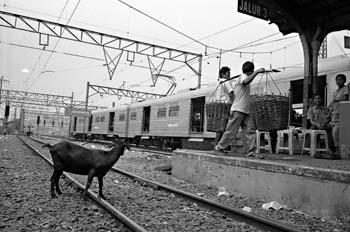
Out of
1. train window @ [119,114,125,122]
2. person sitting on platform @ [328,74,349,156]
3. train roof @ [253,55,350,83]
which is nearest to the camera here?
person sitting on platform @ [328,74,349,156]

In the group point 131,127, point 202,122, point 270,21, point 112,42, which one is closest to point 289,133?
point 270,21

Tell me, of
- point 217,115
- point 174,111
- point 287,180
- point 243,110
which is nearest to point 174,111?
point 174,111

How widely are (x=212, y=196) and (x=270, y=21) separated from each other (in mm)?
4792

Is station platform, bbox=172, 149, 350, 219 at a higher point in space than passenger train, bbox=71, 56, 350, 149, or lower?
lower

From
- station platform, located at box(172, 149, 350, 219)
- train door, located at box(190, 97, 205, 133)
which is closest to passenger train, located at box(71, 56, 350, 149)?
train door, located at box(190, 97, 205, 133)

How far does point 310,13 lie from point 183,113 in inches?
338

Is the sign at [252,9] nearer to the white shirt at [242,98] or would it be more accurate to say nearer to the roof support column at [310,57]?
the roof support column at [310,57]

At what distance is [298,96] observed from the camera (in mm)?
9383

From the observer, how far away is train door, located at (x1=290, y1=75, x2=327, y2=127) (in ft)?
28.1

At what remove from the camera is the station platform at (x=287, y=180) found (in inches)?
148

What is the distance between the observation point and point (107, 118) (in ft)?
90.8

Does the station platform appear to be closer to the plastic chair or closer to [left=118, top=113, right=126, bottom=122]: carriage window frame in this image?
the plastic chair

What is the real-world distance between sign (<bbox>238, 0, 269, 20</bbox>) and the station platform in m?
3.19

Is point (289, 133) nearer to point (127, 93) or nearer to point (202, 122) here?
point (202, 122)
